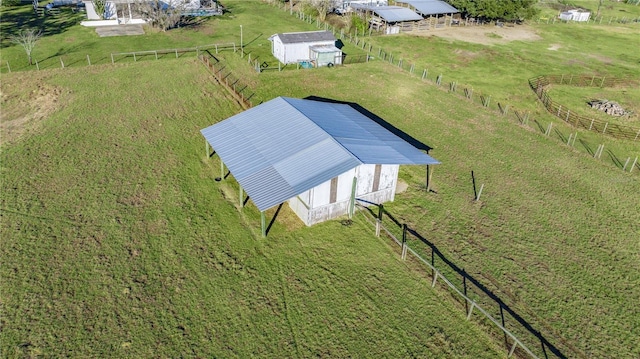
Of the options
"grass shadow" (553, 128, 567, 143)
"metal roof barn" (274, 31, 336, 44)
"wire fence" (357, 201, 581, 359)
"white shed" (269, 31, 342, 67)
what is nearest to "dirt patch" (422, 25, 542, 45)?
"metal roof barn" (274, 31, 336, 44)

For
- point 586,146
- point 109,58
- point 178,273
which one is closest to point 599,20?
point 586,146

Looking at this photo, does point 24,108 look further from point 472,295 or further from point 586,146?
point 586,146

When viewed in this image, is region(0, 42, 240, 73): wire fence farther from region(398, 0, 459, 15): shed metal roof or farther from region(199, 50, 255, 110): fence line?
region(398, 0, 459, 15): shed metal roof

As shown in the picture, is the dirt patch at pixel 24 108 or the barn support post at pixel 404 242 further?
the dirt patch at pixel 24 108

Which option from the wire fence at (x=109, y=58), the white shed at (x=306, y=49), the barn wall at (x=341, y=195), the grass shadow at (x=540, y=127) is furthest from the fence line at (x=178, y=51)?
the grass shadow at (x=540, y=127)

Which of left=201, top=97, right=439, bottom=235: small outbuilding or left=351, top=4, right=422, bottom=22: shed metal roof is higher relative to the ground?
left=351, top=4, right=422, bottom=22: shed metal roof

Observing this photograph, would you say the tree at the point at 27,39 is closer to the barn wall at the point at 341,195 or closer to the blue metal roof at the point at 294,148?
the blue metal roof at the point at 294,148

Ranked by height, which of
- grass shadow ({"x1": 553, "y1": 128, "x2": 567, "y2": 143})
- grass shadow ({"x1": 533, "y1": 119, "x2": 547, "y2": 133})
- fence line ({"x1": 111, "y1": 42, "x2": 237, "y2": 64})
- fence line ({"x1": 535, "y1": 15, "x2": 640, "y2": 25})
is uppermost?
fence line ({"x1": 535, "y1": 15, "x2": 640, "y2": 25})
